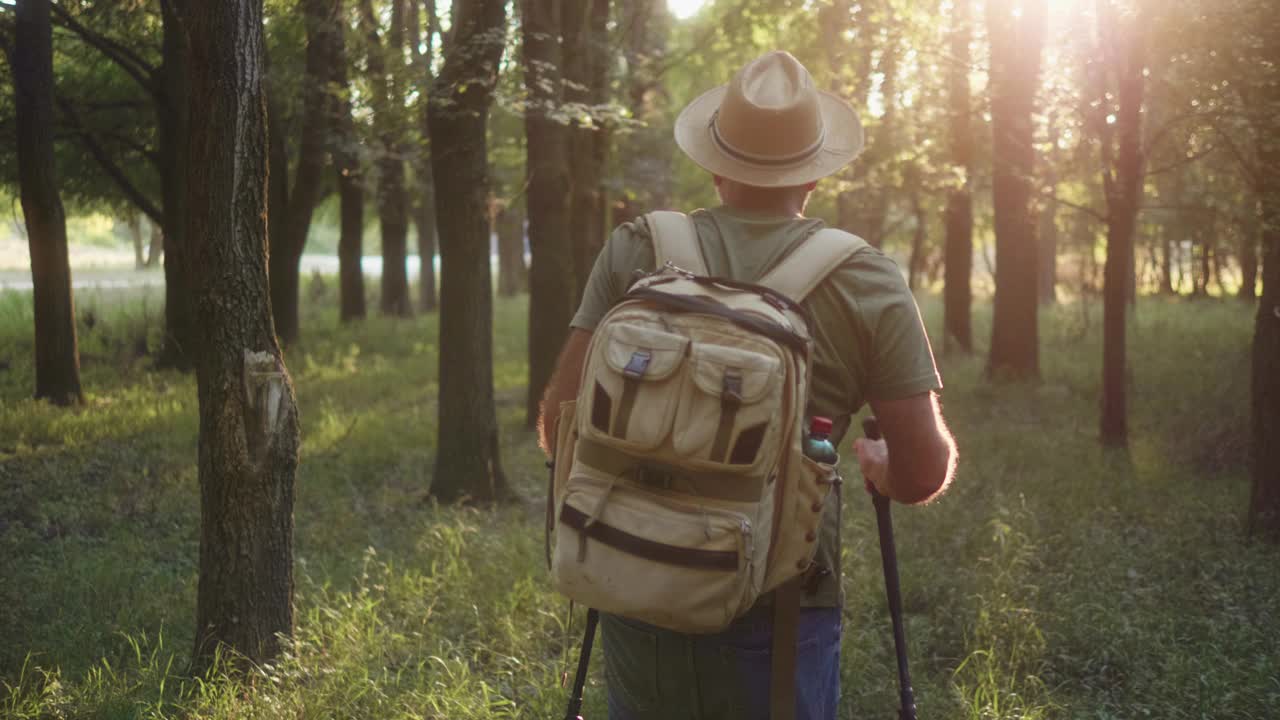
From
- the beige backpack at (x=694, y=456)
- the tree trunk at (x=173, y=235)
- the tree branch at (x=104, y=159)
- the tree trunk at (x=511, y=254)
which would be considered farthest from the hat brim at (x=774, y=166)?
the tree trunk at (x=511, y=254)

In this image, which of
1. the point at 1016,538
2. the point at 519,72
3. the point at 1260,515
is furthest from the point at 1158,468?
the point at 519,72

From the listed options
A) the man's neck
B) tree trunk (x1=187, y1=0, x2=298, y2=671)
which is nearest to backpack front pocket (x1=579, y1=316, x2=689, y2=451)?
the man's neck

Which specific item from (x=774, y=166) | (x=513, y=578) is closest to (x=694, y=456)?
(x=774, y=166)

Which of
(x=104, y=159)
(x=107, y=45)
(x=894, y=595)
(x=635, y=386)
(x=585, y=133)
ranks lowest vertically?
(x=894, y=595)

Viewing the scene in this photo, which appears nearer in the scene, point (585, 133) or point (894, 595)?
point (894, 595)

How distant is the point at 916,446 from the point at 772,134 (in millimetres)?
792

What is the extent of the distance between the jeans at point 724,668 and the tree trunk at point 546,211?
8.20 metres

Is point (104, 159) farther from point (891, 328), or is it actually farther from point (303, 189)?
point (891, 328)

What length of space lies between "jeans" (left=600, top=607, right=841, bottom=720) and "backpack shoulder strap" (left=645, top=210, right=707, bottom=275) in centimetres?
79

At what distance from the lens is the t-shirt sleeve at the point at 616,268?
250 centimetres

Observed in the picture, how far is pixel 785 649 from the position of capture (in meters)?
2.28

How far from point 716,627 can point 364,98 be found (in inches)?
365

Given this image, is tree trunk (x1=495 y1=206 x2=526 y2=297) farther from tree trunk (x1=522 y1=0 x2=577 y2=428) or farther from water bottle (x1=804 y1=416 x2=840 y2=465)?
water bottle (x1=804 y1=416 x2=840 y2=465)

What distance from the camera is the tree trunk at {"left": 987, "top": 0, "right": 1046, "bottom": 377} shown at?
12.5m
